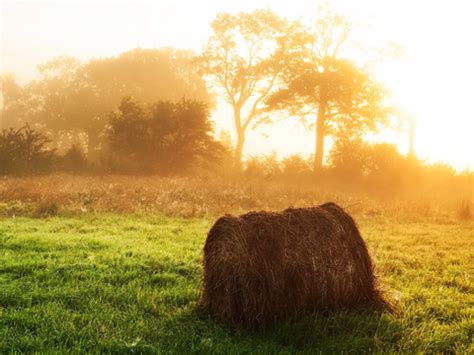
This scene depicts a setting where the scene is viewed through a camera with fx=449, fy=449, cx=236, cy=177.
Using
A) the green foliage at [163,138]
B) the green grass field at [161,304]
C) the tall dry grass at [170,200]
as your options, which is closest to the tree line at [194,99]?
the green foliage at [163,138]

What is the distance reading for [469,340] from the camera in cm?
529

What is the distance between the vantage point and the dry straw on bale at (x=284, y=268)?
5.40 m

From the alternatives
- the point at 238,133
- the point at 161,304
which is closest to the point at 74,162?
the point at 238,133

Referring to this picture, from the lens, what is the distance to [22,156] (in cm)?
2733

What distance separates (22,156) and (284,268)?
84.7ft

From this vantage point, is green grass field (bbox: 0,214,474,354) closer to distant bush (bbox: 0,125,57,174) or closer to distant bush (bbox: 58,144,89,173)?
distant bush (bbox: 0,125,57,174)

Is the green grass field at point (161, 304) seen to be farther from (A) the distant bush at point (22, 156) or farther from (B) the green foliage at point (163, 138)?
(B) the green foliage at point (163, 138)

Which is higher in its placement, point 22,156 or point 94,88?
point 94,88

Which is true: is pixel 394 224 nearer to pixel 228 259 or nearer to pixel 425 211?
pixel 425 211

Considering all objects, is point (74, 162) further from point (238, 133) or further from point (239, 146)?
point (238, 133)

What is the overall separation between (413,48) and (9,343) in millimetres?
40699

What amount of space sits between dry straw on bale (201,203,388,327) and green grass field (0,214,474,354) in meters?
0.23

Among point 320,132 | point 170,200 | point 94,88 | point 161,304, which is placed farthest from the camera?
point 94,88

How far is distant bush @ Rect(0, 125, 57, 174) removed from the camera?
26.5 meters
